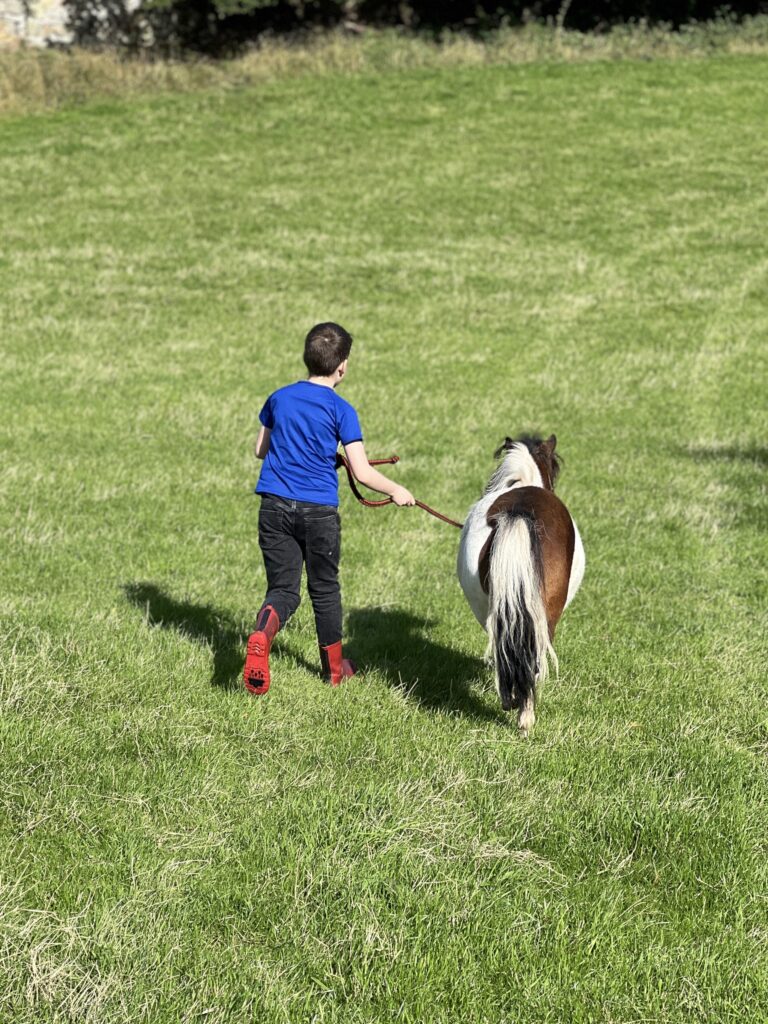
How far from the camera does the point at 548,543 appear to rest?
221 inches

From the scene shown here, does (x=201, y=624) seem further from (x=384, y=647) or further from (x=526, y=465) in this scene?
(x=526, y=465)

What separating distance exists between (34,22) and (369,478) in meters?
32.2

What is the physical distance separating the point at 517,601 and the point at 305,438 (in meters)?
1.53

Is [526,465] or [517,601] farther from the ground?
[526,465]

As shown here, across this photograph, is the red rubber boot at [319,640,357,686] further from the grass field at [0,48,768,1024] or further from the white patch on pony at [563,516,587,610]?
the white patch on pony at [563,516,587,610]

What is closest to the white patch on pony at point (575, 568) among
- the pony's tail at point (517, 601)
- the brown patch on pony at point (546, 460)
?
the brown patch on pony at point (546, 460)

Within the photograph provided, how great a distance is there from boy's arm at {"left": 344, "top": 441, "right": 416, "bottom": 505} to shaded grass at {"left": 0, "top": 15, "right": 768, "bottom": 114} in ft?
84.4

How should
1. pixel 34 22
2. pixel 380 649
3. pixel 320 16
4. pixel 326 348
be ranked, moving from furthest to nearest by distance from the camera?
1. pixel 320 16
2. pixel 34 22
3. pixel 380 649
4. pixel 326 348

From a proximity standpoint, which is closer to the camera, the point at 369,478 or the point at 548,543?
the point at 548,543

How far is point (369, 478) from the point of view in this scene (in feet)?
19.1

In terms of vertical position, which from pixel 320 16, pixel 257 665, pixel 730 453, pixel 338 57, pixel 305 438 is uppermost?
pixel 320 16

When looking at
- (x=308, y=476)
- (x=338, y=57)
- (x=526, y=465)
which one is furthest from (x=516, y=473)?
(x=338, y=57)

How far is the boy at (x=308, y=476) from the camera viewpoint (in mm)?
5832

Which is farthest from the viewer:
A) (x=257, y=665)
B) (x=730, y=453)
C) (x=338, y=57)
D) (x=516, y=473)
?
(x=338, y=57)
